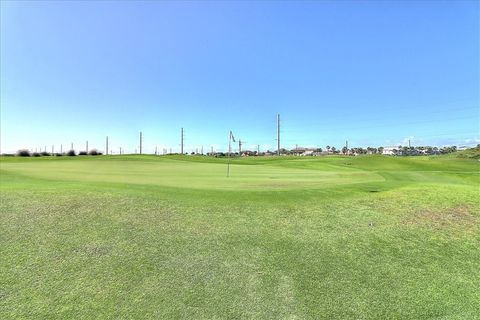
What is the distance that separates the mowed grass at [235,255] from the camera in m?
5.95

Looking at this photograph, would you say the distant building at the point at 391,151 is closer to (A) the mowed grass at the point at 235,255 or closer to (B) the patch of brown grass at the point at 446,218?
(B) the patch of brown grass at the point at 446,218

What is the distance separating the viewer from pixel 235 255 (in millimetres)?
7535

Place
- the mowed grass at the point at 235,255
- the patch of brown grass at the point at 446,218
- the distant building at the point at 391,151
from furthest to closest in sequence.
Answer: the distant building at the point at 391,151, the patch of brown grass at the point at 446,218, the mowed grass at the point at 235,255

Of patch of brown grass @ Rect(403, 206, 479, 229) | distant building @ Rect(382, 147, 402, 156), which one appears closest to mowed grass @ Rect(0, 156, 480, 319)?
→ patch of brown grass @ Rect(403, 206, 479, 229)

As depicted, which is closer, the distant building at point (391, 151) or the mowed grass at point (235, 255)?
the mowed grass at point (235, 255)

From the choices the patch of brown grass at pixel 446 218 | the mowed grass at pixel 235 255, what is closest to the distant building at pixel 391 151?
the patch of brown grass at pixel 446 218

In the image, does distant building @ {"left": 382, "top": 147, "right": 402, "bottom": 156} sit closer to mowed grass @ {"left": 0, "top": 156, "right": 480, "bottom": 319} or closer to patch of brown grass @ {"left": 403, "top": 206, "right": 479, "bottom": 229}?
patch of brown grass @ {"left": 403, "top": 206, "right": 479, "bottom": 229}

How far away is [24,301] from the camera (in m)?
5.87

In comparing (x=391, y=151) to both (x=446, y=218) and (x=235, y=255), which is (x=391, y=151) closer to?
(x=446, y=218)

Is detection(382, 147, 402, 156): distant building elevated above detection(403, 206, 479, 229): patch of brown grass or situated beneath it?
elevated above

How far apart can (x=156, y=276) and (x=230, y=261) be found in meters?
1.56

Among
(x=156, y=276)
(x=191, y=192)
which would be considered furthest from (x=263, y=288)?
(x=191, y=192)

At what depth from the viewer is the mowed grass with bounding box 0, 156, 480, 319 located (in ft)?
19.5

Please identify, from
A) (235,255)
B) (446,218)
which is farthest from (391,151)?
(235,255)
